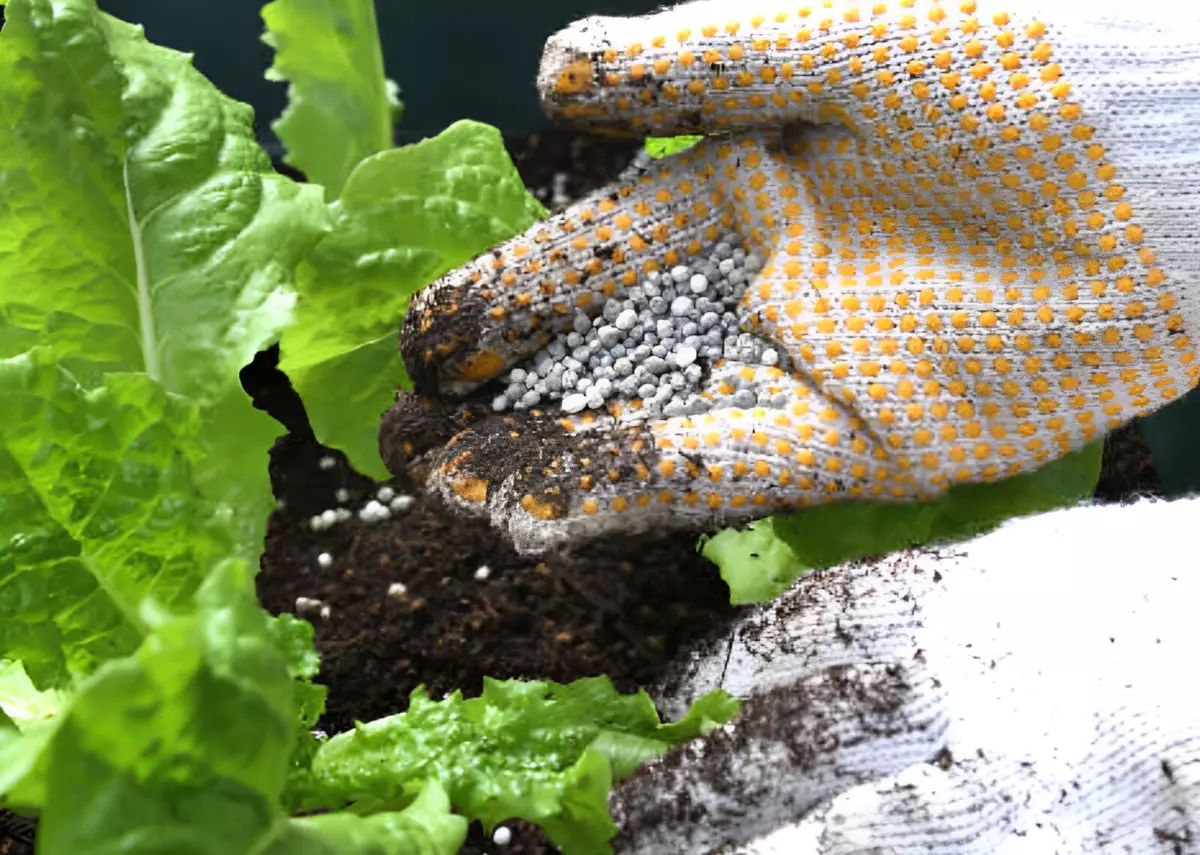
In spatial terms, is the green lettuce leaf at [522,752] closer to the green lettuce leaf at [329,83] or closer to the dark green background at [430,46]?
the green lettuce leaf at [329,83]

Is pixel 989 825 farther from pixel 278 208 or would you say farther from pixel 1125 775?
pixel 278 208

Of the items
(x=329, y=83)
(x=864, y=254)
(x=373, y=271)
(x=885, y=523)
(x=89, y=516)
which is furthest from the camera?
(x=329, y=83)

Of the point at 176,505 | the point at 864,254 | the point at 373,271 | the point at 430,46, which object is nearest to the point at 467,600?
the point at 373,271

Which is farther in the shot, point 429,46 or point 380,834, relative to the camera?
point 429,46

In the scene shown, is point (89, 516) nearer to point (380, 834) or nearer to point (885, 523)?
point (380, 834)

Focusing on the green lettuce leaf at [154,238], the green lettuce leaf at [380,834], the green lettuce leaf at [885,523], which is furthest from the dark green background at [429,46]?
the green lettuce leaf at [380,834]

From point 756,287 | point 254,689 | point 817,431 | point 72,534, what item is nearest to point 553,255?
point 756,287
